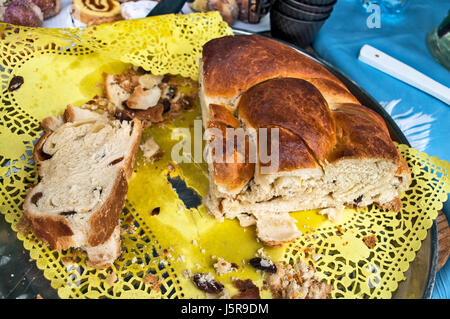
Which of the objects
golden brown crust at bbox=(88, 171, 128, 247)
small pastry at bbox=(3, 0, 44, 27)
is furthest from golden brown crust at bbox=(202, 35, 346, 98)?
small pastry at bbox=(3, 0, 44, 27)

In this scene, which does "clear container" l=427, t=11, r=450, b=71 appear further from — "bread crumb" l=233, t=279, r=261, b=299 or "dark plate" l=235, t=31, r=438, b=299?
"bread crumb" l=233, t=279, r=261, b=299

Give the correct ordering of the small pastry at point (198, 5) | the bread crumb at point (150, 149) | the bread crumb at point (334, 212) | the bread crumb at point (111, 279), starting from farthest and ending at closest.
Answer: the small pastry at point (198, 5) → the bread crumb at point (150, 149) → the bread crumb at point (334, 212) → the bread crumb at point (111, 279)

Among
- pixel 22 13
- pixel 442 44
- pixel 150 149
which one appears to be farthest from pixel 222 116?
pixel 442 44

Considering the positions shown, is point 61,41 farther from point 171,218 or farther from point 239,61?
point 171,218

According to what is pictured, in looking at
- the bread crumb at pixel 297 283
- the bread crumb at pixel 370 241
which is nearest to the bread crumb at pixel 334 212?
the bread crumb at pixel 370 241

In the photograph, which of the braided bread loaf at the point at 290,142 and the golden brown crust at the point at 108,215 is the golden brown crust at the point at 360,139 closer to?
the braided bread loaf at the point at 290,142

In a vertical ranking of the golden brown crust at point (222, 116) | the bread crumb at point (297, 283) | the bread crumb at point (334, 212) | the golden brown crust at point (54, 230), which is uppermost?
the golden brown crust at point (222, 116)
